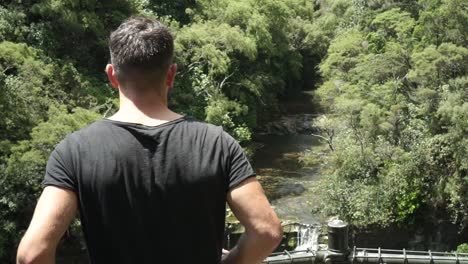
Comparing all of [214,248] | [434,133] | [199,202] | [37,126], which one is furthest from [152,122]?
[434,133]

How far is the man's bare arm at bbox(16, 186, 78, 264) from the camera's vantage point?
1.93 metres

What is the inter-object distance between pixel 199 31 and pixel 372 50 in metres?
7.19

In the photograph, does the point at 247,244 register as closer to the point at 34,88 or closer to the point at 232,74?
the point at 34,88

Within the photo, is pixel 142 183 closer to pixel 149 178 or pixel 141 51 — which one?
pixel 149 178

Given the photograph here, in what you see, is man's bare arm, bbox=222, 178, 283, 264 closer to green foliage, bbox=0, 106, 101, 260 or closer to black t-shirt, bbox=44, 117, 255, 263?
black t-shirt, bbox=44, 117, 255, 263

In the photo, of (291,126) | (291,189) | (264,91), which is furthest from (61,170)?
(291,126)

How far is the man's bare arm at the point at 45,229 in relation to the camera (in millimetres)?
1926

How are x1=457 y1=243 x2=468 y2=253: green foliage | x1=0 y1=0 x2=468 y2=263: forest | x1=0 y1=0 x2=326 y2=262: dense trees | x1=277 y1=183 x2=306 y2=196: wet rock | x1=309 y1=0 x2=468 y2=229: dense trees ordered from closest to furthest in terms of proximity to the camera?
x1=0 y1=0 x2=326 y2=262: dense trees → x1=0 y1=0 x2=468 y2=263: forest → x1=457 y1=243 x2=468 y2=253: green foliage → x1=309 y1=0 x2=468 y2=229: dense trees → x1=277 y1=183 x2=306 y2=196: wet rock

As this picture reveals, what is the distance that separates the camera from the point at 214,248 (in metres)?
2.16

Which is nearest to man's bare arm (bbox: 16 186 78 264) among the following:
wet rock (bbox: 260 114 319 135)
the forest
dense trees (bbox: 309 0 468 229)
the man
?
the man

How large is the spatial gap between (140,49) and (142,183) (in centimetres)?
45

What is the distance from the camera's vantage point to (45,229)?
1931 mm

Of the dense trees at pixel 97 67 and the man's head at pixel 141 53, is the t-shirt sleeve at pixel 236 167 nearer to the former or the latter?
the man's head at pixel 141 53

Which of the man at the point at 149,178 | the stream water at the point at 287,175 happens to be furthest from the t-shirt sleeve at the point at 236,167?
the stream water at the point at 287,175
